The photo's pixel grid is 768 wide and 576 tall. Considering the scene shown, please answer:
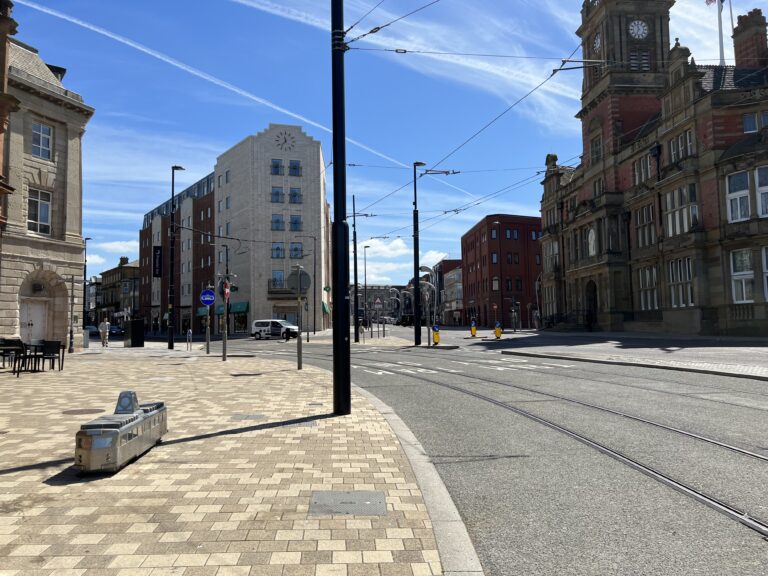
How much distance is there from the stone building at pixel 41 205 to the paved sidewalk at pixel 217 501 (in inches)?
783

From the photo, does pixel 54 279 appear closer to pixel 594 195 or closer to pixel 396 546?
pixel 396 546

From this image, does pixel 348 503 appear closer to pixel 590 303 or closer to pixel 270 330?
pixel 270 330

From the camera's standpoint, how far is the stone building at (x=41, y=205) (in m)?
25.1

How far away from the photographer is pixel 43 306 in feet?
89.2

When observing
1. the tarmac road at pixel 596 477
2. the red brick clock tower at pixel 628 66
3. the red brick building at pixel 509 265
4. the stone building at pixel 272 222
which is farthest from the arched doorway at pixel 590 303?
the tarmac road at pixel 596 477

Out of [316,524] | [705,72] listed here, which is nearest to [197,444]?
[316,524]

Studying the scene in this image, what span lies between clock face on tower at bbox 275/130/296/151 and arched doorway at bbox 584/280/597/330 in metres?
34.0

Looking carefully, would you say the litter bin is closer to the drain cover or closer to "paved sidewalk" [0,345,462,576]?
"paved sidewalk" [0,345,462,576]

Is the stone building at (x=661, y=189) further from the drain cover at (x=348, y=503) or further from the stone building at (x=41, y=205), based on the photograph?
the drain cover at (x=348, y=503)

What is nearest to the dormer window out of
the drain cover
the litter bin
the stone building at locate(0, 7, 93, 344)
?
the stone building at locate(0, 7, 93, 344)

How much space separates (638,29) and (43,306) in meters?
47.3

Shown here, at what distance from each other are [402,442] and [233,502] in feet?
8.96

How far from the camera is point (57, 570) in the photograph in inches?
127

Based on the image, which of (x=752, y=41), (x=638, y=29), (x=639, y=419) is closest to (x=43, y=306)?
(x=639, y=419)
